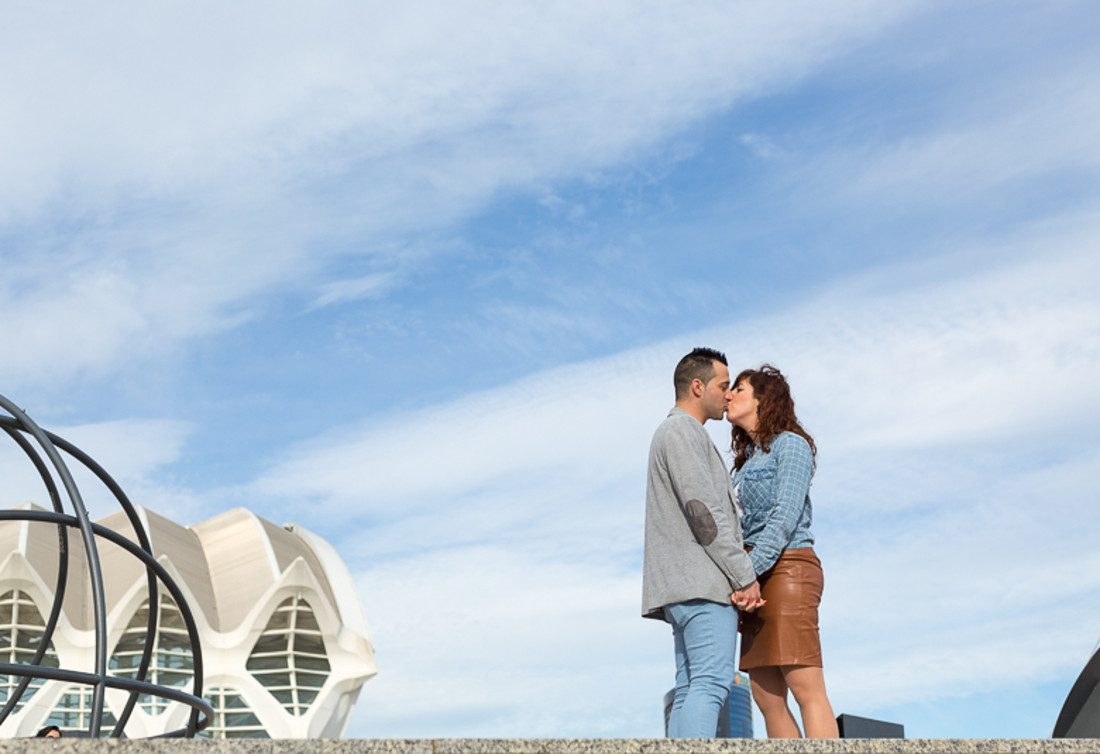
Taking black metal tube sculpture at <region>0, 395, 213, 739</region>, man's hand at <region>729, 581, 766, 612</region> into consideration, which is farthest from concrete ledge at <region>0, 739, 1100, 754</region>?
man's hand at <region>729, 581, 766, 612</region>

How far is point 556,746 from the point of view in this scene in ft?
10.1

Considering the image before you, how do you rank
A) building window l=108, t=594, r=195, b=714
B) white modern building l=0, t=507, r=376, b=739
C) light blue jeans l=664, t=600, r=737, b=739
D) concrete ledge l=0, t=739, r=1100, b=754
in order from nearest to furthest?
concrete ledge l=0, t=739, r=1100, b=754 → light blue jeans l=664, t=600, r=737, b=739 → white modern building l=0, t=507, r=376, b=739 → building window l=108, t=594, r=195, b=714

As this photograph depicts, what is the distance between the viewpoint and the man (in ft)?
14.6

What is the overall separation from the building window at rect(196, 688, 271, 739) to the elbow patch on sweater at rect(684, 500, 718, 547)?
97.5 feet

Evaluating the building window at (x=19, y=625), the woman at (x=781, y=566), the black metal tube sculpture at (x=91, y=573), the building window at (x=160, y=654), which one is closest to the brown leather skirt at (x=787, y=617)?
the woman at (x=781, y=566)

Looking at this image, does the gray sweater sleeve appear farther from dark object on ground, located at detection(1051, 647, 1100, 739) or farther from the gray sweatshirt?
dark object on ground, located at detection(1051, 647, 1100, 739)

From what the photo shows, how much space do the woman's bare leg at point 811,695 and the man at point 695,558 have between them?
0.94 feet

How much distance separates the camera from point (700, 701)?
171 inches

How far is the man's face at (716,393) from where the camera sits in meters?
5.01

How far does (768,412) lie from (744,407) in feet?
0.39

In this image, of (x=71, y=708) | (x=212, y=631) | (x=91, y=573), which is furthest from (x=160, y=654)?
(x=91, y=573)

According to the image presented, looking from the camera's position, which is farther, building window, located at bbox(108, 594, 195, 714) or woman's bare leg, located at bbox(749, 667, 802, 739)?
building window, located at bbox(108, 594, 195, 714)

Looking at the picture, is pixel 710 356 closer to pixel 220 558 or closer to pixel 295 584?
pixel 295 584

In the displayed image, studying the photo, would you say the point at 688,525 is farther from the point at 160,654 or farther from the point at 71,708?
the point at 160,654
